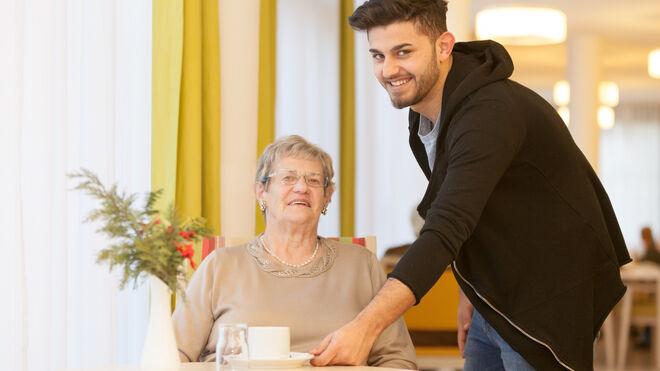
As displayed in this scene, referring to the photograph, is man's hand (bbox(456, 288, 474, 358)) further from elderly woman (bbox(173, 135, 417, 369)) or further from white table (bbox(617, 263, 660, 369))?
white table (bbox(617, 263, 660, 369))

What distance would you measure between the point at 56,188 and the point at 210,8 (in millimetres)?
1198

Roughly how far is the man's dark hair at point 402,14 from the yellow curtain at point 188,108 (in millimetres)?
1319

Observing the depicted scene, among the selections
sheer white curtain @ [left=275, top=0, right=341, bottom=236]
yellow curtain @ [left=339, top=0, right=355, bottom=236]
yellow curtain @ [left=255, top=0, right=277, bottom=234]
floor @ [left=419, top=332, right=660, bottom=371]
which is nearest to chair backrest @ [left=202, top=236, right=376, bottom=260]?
yellow curtain @ [left=255, top=0, right=277, bottom=234]

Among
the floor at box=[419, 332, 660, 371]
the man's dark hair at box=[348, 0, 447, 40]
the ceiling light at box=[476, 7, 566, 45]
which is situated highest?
the ceiling light at box=[476, 7, 566, 45]

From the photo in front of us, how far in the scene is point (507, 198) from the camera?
194cm

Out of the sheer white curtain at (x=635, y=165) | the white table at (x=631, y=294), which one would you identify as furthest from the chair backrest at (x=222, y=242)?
the sheer white curtain at (x=635, y=165)

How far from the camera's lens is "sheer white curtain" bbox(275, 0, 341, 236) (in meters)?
4.63

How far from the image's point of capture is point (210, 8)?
11.4ft

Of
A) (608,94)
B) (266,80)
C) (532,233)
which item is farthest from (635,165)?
(532,233)

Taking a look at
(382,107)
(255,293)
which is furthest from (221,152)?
(382,107)

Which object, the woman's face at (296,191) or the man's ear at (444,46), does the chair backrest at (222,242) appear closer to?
the woman's face at (296,191)

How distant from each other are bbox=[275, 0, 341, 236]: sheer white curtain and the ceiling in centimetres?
328

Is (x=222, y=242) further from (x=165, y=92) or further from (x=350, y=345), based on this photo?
(x=350, y=345)

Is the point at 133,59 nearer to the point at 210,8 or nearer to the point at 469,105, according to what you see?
the point at 210,8
